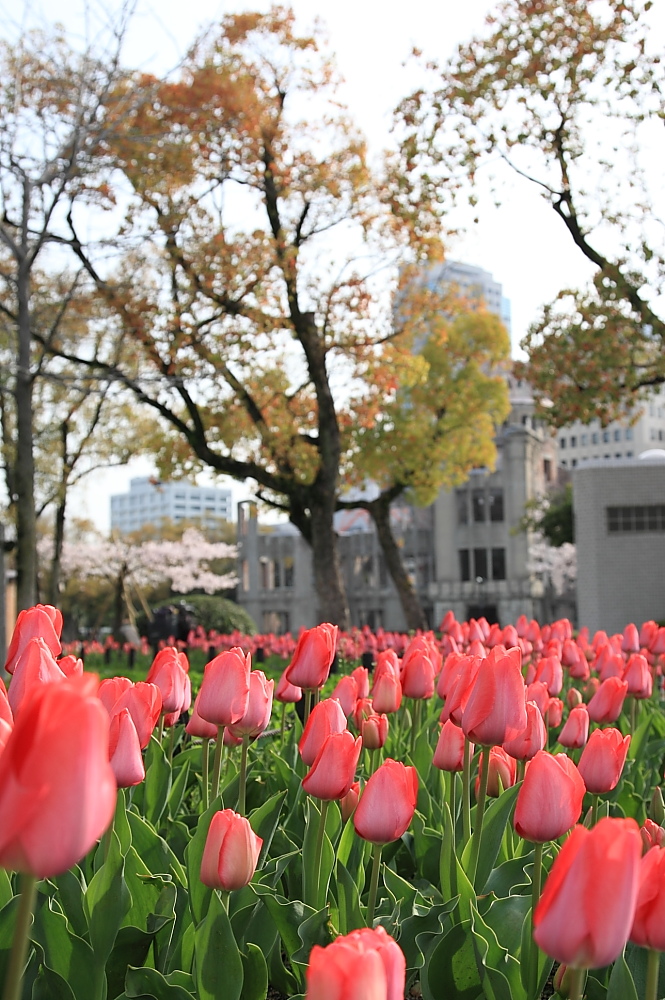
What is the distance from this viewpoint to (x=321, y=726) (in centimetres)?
202

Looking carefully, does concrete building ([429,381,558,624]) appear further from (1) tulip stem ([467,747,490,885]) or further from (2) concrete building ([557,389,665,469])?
(2) concrete building ([557,389,665,469])

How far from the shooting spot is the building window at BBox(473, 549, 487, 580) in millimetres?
44469

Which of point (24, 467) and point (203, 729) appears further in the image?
point (24, 467)

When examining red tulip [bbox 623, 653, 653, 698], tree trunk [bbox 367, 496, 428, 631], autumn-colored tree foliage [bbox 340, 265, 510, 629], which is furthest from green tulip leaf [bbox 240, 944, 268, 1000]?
tree trunk [bbox 367, 496, 428, 631]

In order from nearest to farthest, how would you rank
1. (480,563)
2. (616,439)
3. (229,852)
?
(229,852), (480,563), (616,439)

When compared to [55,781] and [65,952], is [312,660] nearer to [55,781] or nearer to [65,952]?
[65,952]

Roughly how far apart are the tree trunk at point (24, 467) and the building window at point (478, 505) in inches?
1334

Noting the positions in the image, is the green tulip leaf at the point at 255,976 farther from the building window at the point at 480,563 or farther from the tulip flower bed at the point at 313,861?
the building window at the point at 480,563

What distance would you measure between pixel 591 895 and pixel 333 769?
0.84 meters

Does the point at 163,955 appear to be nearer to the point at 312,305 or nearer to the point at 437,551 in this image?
the point at 312,305

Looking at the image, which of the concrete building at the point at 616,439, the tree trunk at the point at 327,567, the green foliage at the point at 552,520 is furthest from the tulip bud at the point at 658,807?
the concrete building at the point at 616,439

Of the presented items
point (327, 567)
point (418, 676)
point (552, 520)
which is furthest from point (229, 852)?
point (552, 520)

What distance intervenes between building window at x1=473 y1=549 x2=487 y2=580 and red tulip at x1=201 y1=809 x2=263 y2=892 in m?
43.3

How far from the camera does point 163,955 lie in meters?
1.85
